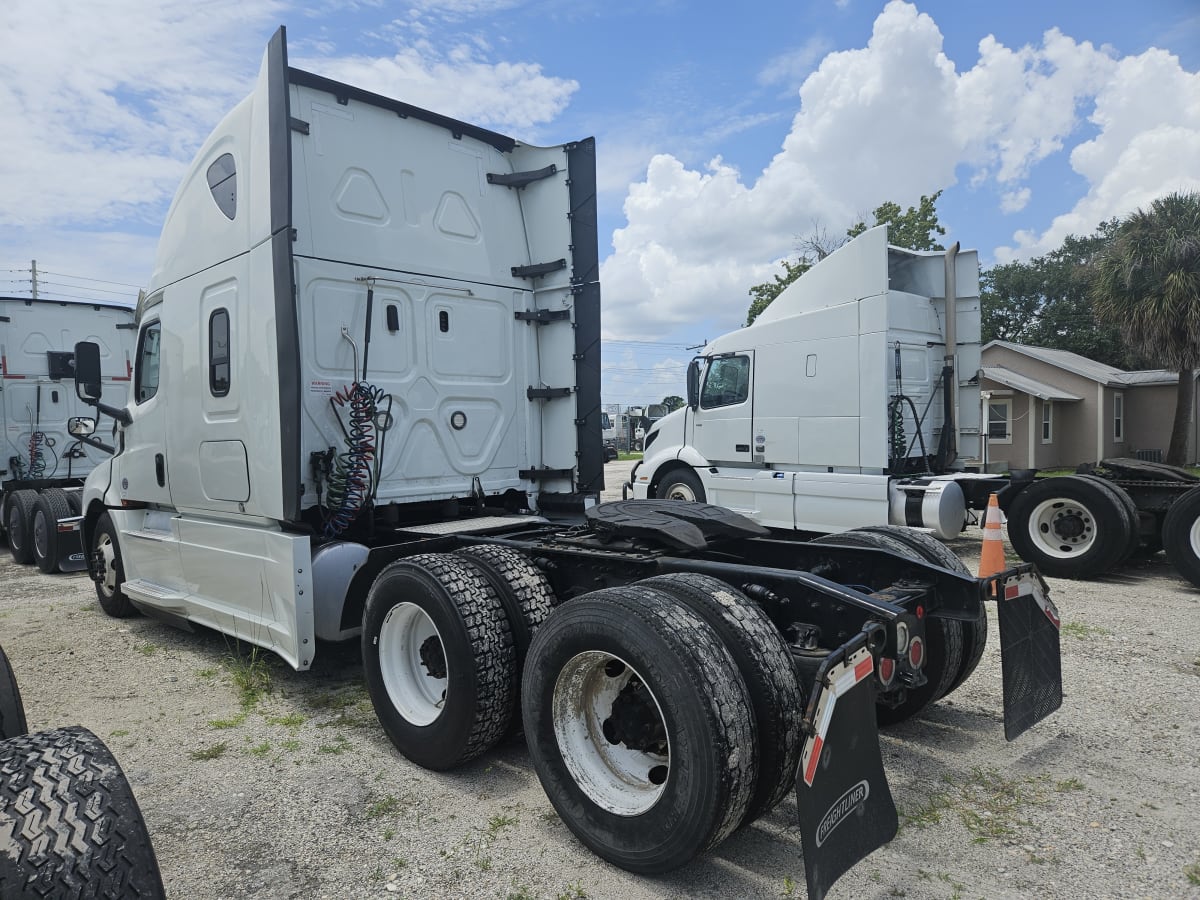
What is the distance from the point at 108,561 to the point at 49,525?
3.58 meters

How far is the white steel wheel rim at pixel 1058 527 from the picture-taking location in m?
8.20

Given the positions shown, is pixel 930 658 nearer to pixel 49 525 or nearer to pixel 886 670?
pixel 886 670

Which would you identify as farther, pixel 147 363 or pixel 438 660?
pixel 147 363

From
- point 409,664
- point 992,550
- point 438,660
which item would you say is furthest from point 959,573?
point 409,664

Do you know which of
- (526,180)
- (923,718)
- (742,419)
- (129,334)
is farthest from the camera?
(129,334)

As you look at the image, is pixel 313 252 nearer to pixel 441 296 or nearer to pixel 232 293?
pixel 232 293

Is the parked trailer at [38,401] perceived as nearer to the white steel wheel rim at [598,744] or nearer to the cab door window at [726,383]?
the cab door window at [726,383]

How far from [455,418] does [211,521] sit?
5.94 feet

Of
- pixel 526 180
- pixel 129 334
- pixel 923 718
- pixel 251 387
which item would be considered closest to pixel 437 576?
pixel 251 387

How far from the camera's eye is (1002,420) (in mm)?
23516

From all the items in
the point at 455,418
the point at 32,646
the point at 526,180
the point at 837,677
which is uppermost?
the point at 526,180

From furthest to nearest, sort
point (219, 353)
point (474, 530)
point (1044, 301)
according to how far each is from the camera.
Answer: point (1044, 301) < point (219, 353) < point (474, 530)

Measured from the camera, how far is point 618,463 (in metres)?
35.1

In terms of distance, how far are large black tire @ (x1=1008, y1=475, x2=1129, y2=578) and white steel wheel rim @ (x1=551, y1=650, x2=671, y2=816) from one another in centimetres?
680
